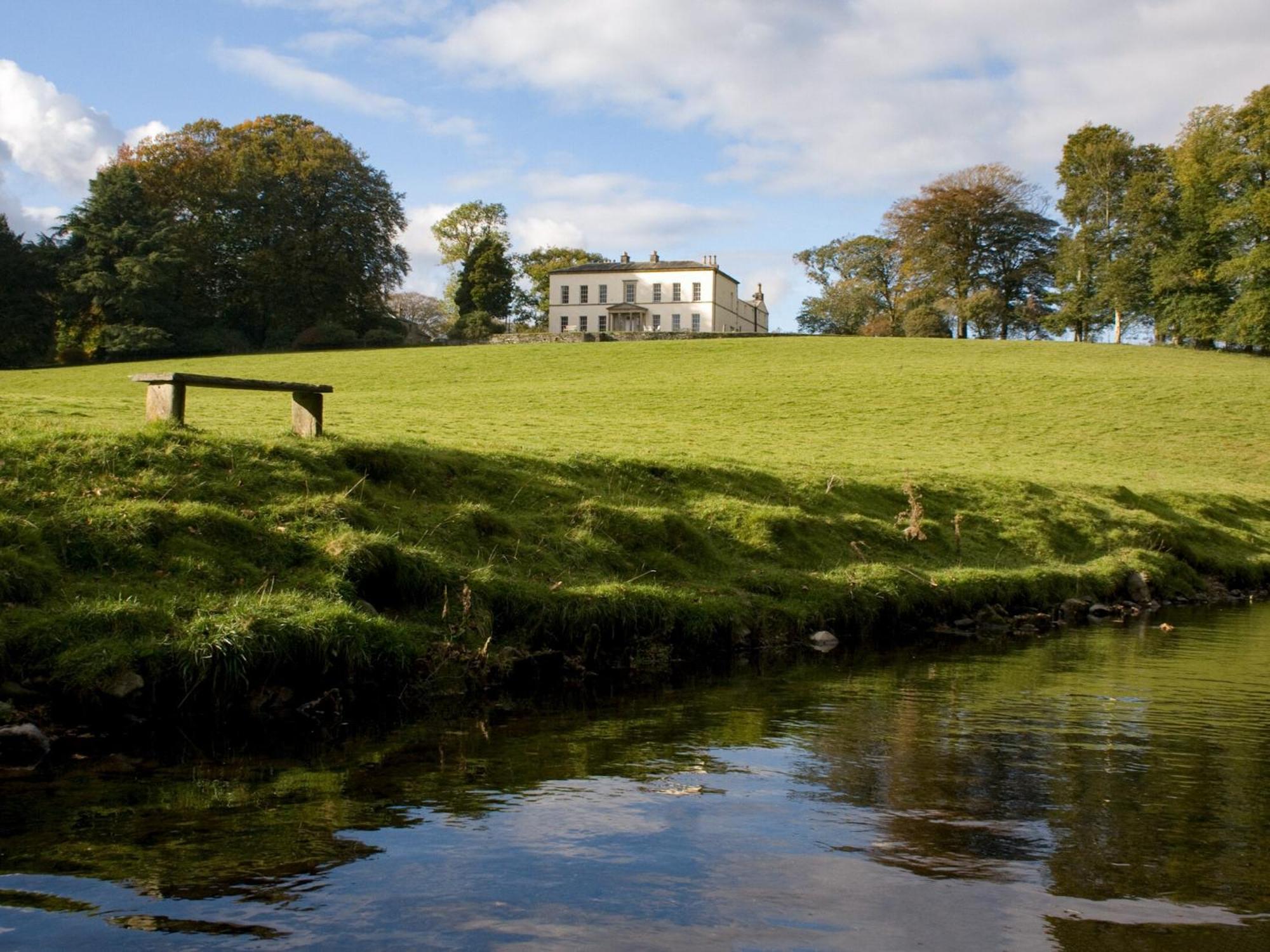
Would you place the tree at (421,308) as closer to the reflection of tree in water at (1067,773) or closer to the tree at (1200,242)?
the tree at (1200,242)

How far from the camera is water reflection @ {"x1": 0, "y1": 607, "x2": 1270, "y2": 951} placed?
5.75m

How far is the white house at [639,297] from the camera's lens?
397 feet

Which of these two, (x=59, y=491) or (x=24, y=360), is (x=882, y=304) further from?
(x=59, y=491)

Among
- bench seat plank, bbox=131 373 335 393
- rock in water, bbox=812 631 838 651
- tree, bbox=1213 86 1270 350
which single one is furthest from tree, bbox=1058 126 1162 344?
bench seat plank, bbox=131 373 335 393

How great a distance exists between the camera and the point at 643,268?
122688 mm

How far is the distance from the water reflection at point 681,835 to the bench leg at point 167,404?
25.1 feet

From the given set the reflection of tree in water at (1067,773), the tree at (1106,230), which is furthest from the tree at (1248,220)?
the reflection of tree in water at (1067,773)

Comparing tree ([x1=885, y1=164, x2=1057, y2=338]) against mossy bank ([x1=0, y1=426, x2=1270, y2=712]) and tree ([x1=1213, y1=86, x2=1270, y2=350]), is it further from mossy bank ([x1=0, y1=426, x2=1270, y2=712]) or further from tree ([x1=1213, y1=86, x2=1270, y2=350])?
mossy bank ([x1=0, y1=426, x2=1270, y2=712])

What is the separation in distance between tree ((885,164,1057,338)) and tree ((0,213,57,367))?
7104 centimetres

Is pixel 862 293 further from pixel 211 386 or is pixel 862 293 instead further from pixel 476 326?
pixel 211 386

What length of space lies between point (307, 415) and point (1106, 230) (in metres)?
84.5

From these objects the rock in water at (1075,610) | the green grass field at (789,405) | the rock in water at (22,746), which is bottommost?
the rock in water at (22,746)

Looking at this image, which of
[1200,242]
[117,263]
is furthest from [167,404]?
[1200,242]

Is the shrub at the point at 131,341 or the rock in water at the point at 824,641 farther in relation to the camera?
the shrub at the point at 131,341
